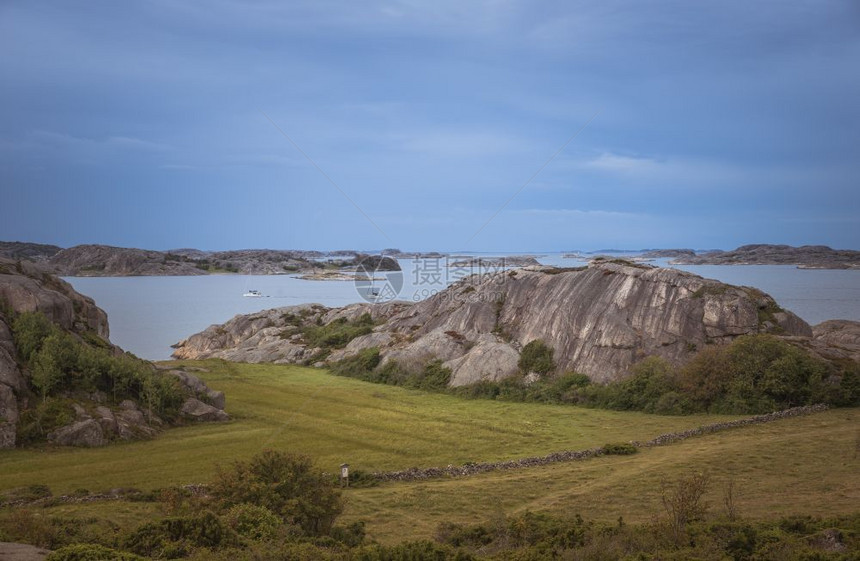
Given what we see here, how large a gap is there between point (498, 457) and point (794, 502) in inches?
579

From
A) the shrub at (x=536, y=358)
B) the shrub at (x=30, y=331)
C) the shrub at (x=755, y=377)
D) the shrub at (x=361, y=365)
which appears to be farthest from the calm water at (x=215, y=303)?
the shrub at (x=755, y=377)

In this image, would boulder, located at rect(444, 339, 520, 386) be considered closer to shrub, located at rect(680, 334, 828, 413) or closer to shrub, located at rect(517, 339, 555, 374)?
shrub, located at rect(517, 339, 555, 374)

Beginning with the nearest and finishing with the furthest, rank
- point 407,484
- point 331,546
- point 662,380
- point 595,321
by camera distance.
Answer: point 331,546 < point 407,484 < point 662,380 < point 595,321

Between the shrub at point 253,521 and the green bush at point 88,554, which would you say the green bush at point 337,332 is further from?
the green bush at point 88,554

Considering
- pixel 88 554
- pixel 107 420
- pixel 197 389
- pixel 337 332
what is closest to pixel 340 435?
pixel 197 389

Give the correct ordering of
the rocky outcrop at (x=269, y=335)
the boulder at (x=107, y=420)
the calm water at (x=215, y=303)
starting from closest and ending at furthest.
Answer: the boulder at (x=107, y=420), the rocky outcrop at (x=269, y=335), the calm water at (x=215, y=303)

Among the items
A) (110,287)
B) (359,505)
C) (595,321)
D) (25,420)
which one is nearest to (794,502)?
(359,505)

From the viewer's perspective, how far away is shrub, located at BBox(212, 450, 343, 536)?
22.6 metres

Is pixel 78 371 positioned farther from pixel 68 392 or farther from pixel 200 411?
pixel 200 411

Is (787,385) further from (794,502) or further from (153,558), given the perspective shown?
(153,558)

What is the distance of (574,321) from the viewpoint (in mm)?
59688

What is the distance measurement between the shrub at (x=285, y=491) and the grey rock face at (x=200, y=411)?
713 inches

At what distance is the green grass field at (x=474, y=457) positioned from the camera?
26469 millimetres

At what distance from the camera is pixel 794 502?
2572cm
